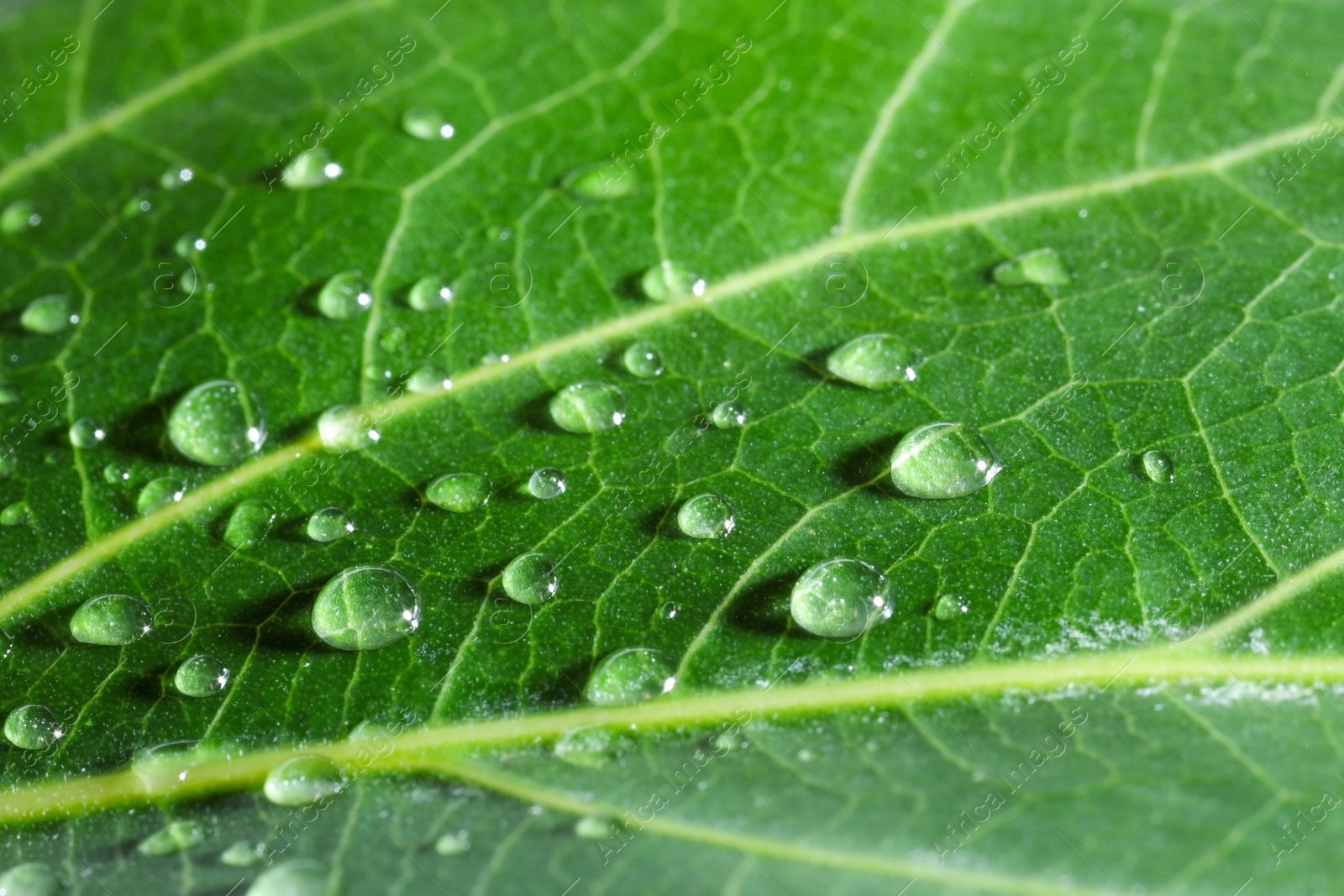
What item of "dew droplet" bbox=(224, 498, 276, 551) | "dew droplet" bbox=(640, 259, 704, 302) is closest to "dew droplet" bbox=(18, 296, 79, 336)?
"dew droplet" bbox=(224, 498, 276, 551)

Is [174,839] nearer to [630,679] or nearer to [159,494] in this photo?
[159,494]

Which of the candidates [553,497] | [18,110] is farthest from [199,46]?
[553,497]

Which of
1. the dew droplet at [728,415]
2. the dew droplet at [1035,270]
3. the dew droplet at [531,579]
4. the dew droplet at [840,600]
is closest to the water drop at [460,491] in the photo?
the dew droplet at [531,579]

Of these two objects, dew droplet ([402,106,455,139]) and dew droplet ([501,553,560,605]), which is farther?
dew droplet ([402,106,455,139])

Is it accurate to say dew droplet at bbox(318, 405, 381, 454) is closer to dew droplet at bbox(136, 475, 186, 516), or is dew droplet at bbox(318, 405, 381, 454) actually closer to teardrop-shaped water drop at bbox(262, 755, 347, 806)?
dew droplet at bbox(136, 475, 186, 516)

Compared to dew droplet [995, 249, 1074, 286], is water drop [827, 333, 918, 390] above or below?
above

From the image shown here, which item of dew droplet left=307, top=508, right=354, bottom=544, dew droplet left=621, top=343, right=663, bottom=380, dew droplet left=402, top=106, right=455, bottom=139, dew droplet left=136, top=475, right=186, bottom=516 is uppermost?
dew droplet left=402, top=106, right=455, bottom=139

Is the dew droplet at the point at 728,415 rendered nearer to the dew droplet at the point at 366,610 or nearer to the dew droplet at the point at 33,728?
the dew droplet at the point at 366,610
